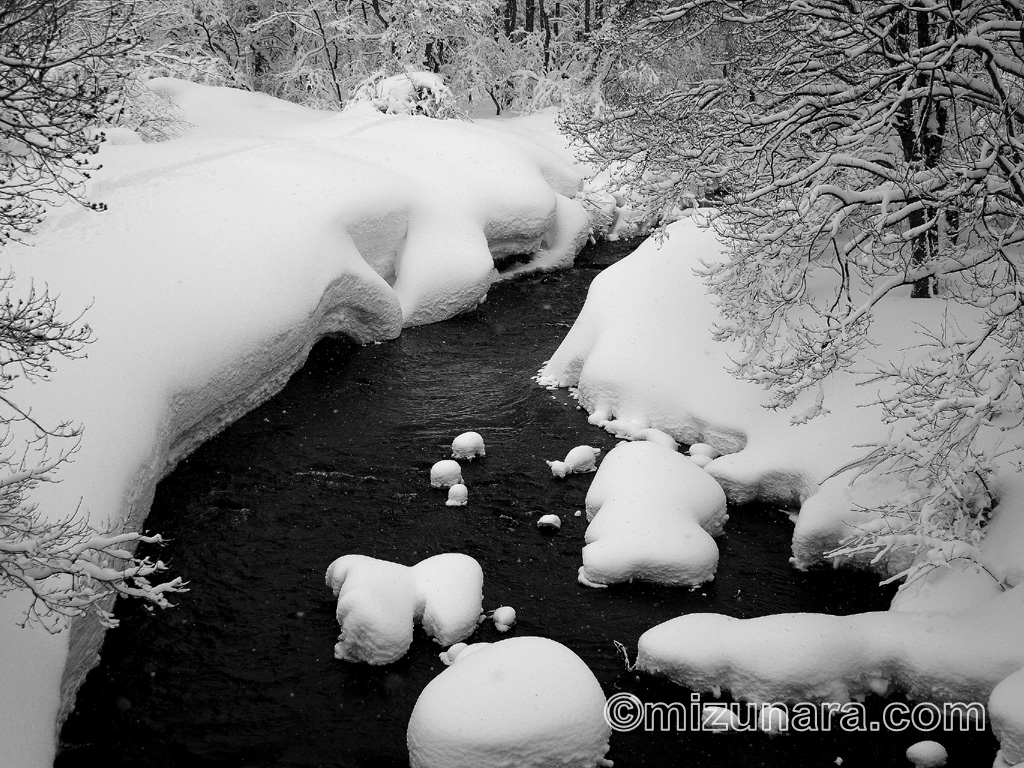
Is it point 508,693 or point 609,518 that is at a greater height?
point 508,693

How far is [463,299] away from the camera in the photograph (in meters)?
16.8

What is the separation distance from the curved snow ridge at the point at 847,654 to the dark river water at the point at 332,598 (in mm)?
229

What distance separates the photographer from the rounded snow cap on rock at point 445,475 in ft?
34.6

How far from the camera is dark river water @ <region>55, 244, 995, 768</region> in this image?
6824 mm

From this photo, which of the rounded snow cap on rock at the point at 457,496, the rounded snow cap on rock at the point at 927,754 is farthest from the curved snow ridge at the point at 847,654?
Result: the rounded snow cap on rock at the point at 457,496

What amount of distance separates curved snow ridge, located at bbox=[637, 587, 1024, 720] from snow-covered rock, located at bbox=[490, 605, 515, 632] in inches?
51.1

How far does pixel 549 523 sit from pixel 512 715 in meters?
3.55

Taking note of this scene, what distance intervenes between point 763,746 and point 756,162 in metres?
6.54

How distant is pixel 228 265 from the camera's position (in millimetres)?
13203

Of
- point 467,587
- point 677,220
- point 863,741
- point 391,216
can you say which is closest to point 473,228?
point 391,216

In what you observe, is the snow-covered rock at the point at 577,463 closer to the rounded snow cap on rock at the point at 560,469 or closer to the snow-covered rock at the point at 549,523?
the rounded snow cap on rock at the point at 560,469

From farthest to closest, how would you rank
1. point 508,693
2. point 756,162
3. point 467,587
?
1. point 756,162
2. point 467,587
3. point 508,693

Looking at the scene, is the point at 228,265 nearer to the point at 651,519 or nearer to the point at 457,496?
the point at 457,496

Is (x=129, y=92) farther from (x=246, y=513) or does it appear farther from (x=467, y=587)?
(x=467, y=587)
